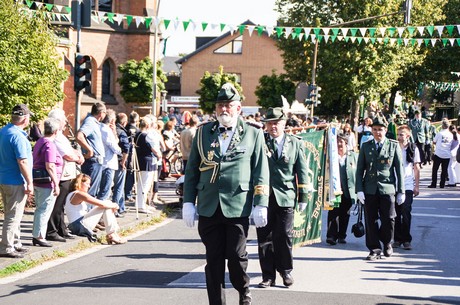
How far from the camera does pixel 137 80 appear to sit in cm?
4950

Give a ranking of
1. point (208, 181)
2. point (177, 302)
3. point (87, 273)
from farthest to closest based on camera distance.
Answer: point (87, 273) < point (177, 302) < point (208, 181)

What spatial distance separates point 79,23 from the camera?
17391mm

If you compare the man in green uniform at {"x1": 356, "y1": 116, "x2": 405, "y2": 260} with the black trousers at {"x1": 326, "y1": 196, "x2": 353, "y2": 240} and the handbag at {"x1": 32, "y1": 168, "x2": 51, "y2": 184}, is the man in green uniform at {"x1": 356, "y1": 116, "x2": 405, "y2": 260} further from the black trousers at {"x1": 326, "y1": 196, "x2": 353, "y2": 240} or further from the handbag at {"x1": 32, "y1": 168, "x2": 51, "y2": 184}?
the handbag at {"x1": 32, "y1": 168, "x2": 51, "y2": 184}

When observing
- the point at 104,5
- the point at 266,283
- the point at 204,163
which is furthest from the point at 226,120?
the point at 104,5

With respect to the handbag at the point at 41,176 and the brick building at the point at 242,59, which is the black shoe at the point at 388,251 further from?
the brick building at the point at 242,59

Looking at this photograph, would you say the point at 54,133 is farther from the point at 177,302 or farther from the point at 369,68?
the point at 369,68

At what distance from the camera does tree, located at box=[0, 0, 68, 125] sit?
50.1 ft

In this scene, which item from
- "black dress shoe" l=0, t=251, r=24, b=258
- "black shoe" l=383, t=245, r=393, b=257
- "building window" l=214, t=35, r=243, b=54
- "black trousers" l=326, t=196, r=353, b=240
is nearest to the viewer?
"black dress shoe" l=0, t=251, r=24, b=258

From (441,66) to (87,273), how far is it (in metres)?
55.2

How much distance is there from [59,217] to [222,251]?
17.4ft

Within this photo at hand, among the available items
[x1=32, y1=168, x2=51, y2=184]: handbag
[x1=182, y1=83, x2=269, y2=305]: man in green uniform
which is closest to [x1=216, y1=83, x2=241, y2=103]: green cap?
[x1=182, y1=83, x2=269, y2=305]: man in green uniform

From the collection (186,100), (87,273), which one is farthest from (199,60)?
(87,273)

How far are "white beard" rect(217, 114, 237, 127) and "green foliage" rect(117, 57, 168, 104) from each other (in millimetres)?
41754

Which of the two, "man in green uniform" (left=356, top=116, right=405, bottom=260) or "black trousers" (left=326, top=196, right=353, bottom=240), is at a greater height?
"man in green uniform" (left=356, top=116, right=405, bottom=260)
